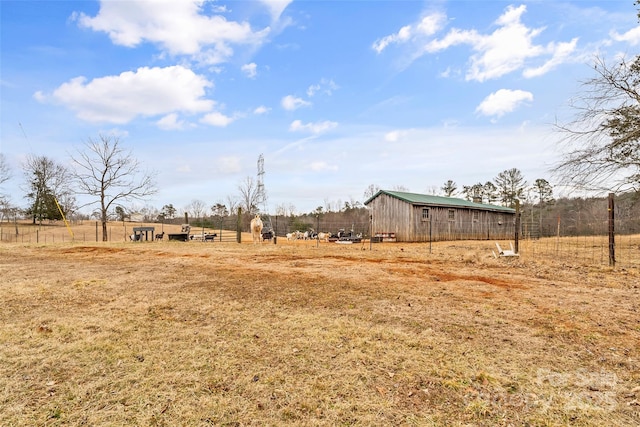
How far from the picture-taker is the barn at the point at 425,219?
20844mm

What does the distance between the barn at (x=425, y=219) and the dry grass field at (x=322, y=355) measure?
14496 mm

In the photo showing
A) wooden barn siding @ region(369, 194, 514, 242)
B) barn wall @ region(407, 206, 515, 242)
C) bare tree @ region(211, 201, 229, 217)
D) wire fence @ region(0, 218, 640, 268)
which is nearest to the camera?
wire fence @ region(0, 218, 640, 268)

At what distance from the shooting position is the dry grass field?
2.27 meters

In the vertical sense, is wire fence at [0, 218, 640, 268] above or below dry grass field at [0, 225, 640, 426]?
above

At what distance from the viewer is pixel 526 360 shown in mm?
3012

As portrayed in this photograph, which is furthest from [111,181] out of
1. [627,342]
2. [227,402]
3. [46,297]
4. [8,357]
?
[627,342]

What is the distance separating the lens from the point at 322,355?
10.4 feet

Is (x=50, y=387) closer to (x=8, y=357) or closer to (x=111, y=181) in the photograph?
(x=8, y=357)

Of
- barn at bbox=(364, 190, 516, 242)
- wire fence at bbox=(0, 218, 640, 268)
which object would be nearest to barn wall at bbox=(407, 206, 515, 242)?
barn at bbox=(364, 190, 516, 242)

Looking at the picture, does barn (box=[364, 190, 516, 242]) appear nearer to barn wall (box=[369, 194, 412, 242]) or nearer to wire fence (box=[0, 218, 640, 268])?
barn wall (box=[369, 194, 412, 242])

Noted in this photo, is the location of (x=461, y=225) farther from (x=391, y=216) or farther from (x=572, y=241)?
(x=572, y=241)

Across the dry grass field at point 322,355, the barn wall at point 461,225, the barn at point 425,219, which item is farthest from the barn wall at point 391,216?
the dry grass field at point 322,355

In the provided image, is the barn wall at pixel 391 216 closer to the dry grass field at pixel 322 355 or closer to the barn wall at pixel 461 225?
the barn wall at pixel 461 225

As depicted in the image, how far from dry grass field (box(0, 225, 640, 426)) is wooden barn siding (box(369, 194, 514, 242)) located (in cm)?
1446
